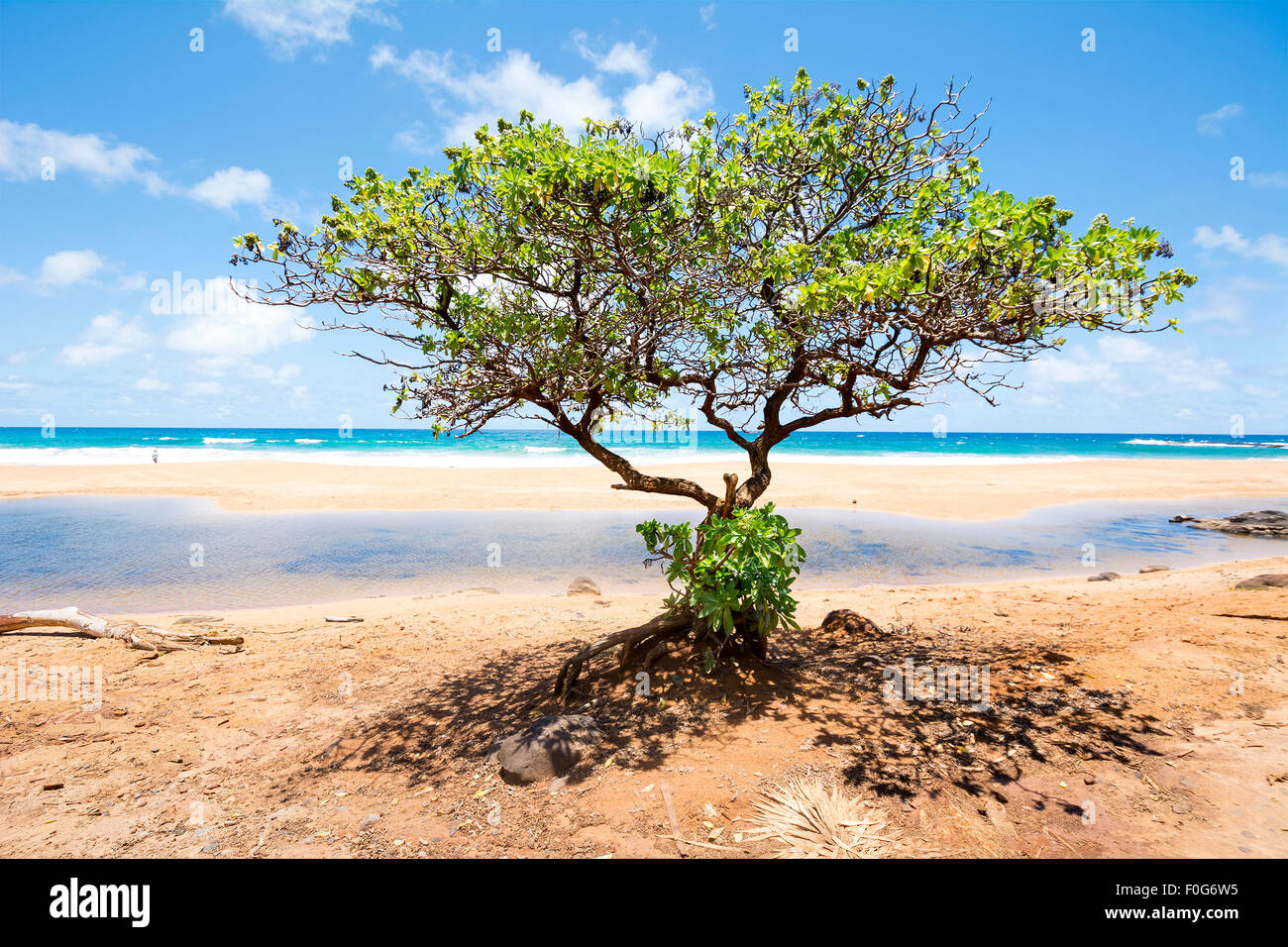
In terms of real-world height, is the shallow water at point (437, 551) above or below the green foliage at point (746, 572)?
below

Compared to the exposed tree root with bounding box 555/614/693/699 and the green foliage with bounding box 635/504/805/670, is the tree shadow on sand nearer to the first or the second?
the exposed tree root with bounding box 555/614/693/699

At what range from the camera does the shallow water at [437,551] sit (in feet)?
40.7

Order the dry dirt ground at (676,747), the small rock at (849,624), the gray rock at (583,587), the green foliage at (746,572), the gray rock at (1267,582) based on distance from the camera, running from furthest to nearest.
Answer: the gray rock at (583,587)
the gray rock at (1267,582)
the small rock at (849,624)
the green foliage at (746,572)
the dry dirt ground at (676,747)

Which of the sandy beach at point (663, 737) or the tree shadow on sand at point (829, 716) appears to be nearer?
the sandy beach at point (663, 737)

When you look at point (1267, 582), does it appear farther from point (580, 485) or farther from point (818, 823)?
point (580, 485)

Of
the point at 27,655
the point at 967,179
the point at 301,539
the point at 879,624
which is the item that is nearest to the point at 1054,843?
the point at 879,624

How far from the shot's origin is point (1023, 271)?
4492mm

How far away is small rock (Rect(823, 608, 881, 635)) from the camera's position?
8.39 meters

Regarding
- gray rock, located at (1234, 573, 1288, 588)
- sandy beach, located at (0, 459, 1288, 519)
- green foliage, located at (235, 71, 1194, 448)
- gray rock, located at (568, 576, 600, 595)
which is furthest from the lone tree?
sandy beach, located at (0, 459, 1288, 519)

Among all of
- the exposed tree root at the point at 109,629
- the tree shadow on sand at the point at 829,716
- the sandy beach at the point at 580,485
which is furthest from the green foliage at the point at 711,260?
the sandy beach at the point at 580,485

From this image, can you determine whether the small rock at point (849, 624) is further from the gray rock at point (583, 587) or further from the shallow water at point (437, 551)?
the gray rock at point (583, 587)

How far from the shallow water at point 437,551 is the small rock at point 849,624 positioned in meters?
4.16

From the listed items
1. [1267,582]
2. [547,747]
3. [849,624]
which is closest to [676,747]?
[547,747]

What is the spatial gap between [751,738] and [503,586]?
8.44 metres
